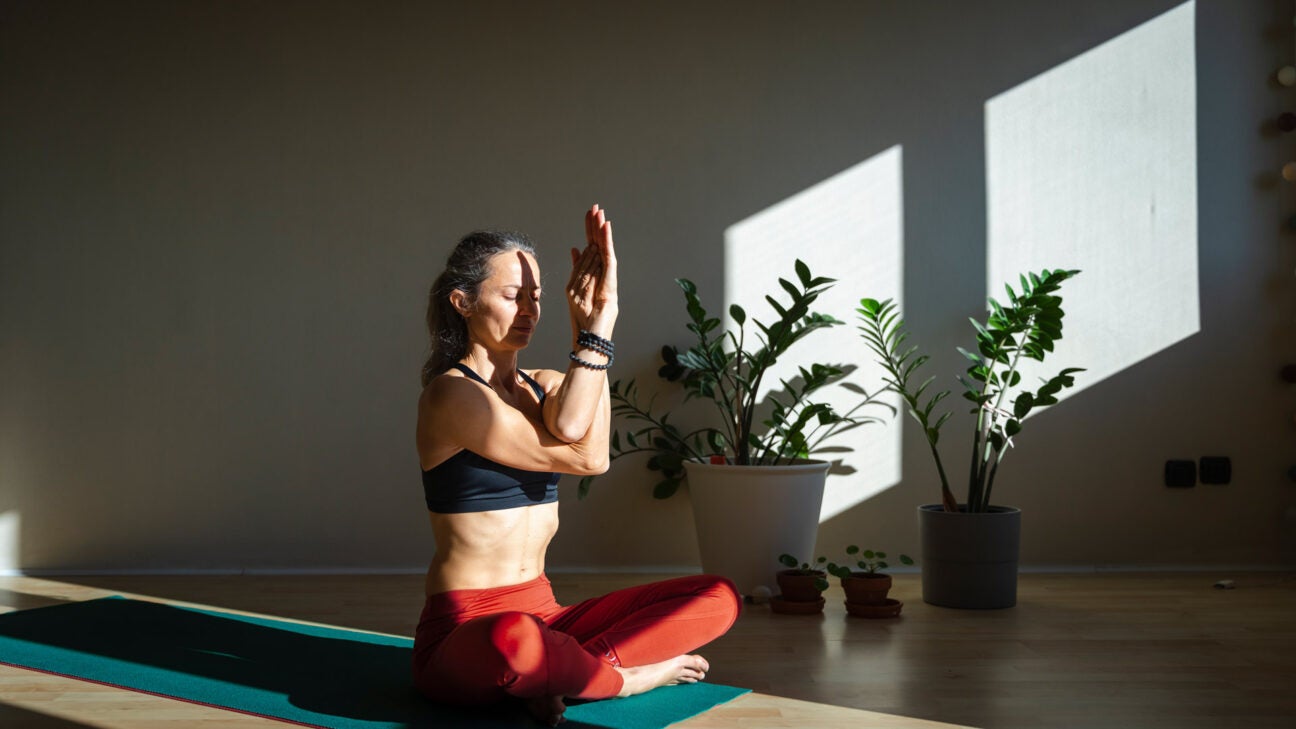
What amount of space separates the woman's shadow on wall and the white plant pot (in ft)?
3.51

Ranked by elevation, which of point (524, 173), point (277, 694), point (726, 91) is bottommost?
point (277, 694)

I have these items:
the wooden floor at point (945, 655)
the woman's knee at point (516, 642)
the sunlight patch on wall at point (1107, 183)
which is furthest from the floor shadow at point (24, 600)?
the sunlight patch on wall at point (1107, 183)

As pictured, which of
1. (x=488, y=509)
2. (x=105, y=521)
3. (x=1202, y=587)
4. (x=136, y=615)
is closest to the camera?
(x=488, y=509)

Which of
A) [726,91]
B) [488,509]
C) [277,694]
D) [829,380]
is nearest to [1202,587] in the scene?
[829,380]

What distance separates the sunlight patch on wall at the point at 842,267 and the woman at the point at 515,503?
1.74 metres

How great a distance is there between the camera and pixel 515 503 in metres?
2.17

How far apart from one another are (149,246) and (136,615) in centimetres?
145

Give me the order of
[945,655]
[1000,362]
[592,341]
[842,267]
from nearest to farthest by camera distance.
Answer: [592,341], [945,655], [1000,362], [842,267]

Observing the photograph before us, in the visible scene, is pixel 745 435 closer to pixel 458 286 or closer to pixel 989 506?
pixel 989 506

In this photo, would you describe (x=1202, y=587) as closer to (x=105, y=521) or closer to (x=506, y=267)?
(x=506, y=267)

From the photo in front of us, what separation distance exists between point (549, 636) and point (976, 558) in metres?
1.74

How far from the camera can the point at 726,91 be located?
4012 mm

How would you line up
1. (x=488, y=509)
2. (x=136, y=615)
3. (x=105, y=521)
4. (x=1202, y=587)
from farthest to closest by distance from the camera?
(x=105, y=521), (x=1202, y=587), (x=136, y=615), (x=488, y=509)

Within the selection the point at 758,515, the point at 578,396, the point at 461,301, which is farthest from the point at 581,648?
the point at 758,515
